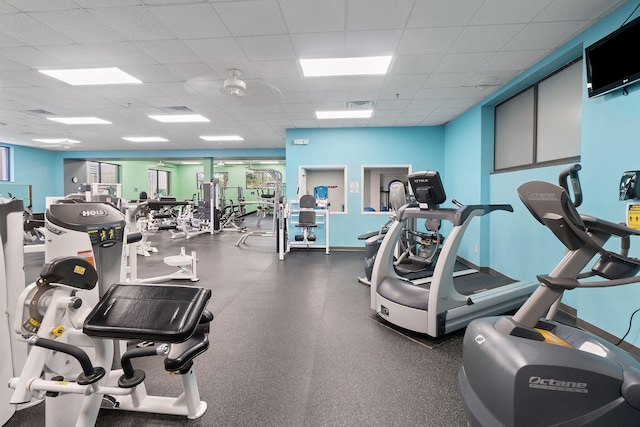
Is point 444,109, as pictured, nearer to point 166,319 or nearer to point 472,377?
point 472,377

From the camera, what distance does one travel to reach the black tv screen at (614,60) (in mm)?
2213

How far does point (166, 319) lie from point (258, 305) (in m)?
2.19

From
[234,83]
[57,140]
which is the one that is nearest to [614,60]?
[234,83]

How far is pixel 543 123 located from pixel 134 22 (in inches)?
180

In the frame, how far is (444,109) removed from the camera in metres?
5.23

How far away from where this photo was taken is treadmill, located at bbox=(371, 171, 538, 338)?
96.4 inches

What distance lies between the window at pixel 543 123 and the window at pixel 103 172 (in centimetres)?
1347

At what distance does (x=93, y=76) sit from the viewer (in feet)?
12.7

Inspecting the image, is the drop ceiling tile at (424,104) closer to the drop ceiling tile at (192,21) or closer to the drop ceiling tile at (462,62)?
the drop ceiling tile at (462,62)

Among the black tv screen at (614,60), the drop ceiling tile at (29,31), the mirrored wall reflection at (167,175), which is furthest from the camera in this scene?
the mirrored wall reflection at (167,175)

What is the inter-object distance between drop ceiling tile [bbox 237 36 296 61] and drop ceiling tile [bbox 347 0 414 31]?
2.31 ft

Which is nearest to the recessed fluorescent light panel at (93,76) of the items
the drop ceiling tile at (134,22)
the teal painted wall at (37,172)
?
the drop ceiling tile at (134,22)

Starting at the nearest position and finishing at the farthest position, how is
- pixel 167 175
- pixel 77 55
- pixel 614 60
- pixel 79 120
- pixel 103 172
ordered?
pixel 614 60 < pixel 77 55 < pixel 79 120 < pixel 103 172 < pixel 167 175

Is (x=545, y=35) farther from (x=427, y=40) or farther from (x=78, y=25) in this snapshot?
(x=78, y=25)
